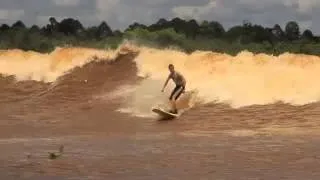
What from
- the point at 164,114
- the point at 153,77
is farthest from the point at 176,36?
the point at 164,114

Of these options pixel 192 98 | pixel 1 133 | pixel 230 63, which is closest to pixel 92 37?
pixel 230 63

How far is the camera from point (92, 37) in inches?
2768

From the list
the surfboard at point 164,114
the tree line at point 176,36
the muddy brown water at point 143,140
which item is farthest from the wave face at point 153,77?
the tree line at point 176,36

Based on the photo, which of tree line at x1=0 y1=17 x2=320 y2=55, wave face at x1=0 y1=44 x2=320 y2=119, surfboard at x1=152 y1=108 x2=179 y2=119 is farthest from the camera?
tree line at x1=0 y1=17 x2=320 y2=55

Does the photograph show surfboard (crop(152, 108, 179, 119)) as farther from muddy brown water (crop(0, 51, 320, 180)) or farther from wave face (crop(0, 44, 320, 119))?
wave face (crop(0, 44, 320, 119))

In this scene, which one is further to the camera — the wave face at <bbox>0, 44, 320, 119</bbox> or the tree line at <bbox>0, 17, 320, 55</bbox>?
the tree line at <bbox>0, 17, 320, 55</bbox>

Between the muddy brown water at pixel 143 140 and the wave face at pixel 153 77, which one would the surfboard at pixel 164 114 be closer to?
A: the muddy brown water at pixel 143 140

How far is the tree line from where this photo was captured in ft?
188

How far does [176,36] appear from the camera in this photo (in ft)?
198

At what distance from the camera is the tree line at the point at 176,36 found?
57.4m

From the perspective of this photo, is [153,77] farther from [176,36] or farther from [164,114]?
[176,36]

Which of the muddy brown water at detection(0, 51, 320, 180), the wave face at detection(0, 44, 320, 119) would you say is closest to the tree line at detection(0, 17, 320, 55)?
the wave face at detection(0, 44, 320, 119)

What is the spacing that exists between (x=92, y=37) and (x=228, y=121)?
45560 millimetres

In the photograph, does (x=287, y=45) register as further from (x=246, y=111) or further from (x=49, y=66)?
(x=246, y=111)
